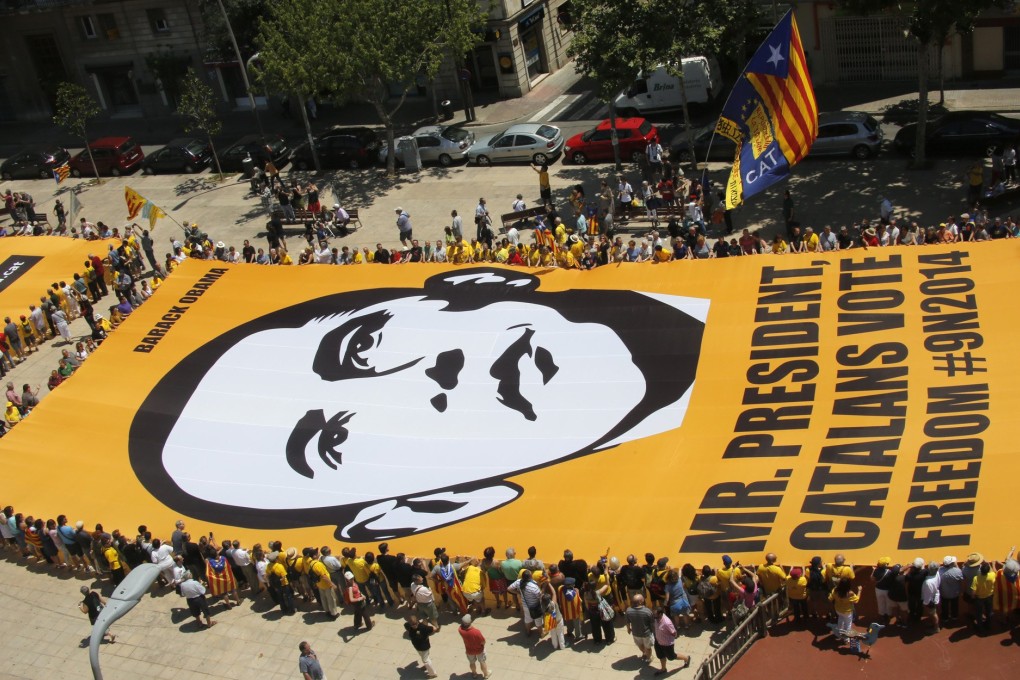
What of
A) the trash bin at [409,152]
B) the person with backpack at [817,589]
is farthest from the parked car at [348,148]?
the person with backpack at [817,589]

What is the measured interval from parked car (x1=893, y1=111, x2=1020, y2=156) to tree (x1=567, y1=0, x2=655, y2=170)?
9109 mm

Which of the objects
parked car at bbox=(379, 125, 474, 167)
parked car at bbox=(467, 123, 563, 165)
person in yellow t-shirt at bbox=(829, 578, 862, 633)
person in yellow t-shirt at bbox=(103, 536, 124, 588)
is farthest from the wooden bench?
person in yellow t-shirt at bbox=(829, 578, 862, 633)

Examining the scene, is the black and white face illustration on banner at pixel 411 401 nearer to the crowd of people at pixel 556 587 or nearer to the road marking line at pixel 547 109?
the crowd of people at pixel 556 587

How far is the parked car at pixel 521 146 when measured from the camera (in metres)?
38.5

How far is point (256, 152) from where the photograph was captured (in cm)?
4312

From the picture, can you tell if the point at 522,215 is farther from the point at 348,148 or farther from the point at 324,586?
the point at 324,586

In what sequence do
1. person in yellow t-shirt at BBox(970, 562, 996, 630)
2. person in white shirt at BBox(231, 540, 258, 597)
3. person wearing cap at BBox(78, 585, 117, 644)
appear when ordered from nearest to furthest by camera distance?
person in yellow t-shirt at BBox(970, 562, 996, 630) → person wearing cap at BBox(78, 585, 117, 644) → person in white shirt at BBox(231, 540, 258, 597)

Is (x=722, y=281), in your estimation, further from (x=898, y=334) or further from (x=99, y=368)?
(x=99, y=368)

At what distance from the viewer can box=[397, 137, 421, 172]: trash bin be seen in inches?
1571

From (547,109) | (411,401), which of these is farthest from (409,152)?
(411,401)

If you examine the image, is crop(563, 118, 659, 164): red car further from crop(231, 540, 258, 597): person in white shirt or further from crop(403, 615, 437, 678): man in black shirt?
crop(403, 615, 437, 678): man in black shirt

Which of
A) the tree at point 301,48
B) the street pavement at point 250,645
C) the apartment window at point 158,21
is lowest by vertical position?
the street pavement at point 250,645

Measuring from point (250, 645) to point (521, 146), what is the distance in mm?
23476

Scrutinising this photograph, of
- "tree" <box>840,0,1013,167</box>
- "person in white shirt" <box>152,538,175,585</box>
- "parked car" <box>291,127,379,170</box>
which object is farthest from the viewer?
"parked car" <box>291,127,379,170</box>
